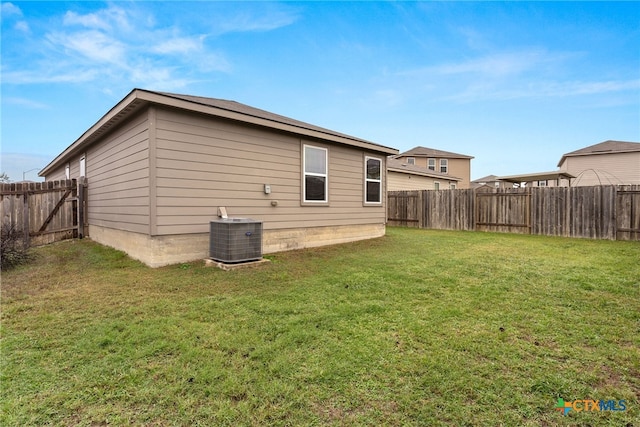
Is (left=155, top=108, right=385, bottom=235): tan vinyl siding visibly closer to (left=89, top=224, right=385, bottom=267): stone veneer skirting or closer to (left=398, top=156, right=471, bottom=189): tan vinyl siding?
(left=89, top=224, right=385, bottom=267): stone veneer skirting

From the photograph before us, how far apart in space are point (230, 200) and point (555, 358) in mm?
5390

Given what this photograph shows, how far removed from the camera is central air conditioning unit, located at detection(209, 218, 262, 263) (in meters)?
5.16

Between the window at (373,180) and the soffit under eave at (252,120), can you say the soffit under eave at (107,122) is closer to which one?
the soffit under eave at (252,120)

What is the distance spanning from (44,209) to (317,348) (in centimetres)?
880

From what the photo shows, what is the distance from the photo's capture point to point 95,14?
24.4 feet

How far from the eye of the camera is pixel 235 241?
519 cm

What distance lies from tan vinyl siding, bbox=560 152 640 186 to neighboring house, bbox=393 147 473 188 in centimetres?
738

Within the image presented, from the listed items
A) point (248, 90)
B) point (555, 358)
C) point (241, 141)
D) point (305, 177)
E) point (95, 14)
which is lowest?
point (555, 358)

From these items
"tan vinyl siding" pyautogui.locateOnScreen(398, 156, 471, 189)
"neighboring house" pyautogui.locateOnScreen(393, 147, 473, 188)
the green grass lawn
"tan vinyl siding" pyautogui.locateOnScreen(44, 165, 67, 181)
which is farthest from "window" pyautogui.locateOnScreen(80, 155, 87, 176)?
"tan vinyl siding" pyautogui.locateOnScreen(398, 156, 471, 189)

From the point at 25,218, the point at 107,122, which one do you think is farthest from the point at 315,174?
the point at 25,218

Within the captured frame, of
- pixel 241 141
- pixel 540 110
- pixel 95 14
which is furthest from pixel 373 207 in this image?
pixel 540 110

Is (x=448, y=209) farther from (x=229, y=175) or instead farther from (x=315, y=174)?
(x=229, y=175)

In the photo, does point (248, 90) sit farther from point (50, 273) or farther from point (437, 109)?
point (50, 273)

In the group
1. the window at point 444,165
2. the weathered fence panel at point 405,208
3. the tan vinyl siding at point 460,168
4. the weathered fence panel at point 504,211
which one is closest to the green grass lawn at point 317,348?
the weathered fence panel at point 504,211
